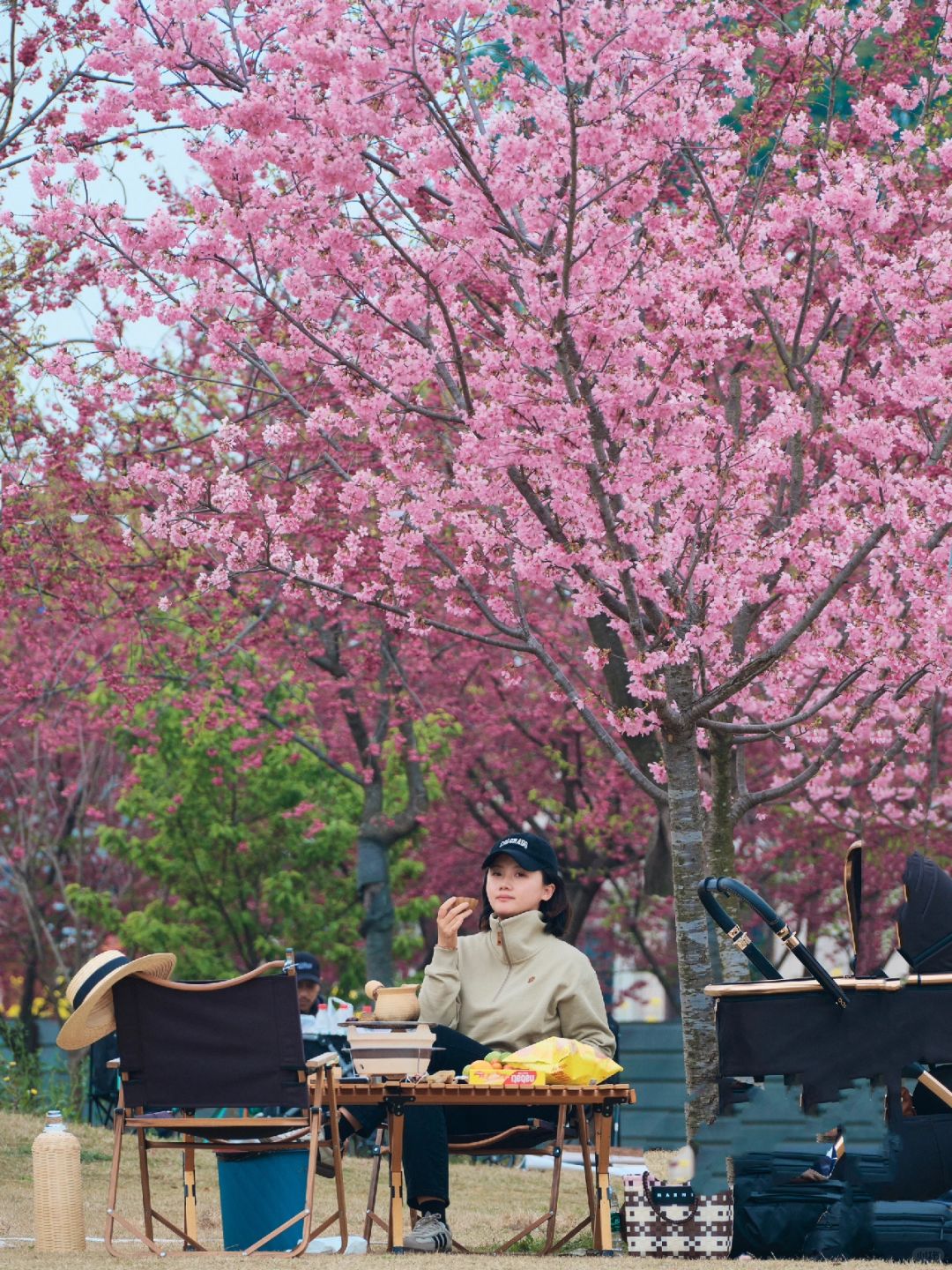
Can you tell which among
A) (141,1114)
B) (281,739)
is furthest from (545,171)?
(281,739)

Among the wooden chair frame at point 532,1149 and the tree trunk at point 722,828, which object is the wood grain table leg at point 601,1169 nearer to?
the wooden chair frame at point 532,1149

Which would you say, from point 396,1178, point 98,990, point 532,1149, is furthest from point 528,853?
point 98,990

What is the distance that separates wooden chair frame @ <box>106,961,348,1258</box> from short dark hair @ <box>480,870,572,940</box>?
0.93 metres

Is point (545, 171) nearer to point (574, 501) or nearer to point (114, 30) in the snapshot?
point (574, 501)

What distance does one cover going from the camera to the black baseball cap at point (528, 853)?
20.8 feet

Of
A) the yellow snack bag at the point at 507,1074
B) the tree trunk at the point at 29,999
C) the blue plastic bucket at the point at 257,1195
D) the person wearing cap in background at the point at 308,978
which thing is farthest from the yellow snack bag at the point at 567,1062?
the tree trunk at the point at 29,999

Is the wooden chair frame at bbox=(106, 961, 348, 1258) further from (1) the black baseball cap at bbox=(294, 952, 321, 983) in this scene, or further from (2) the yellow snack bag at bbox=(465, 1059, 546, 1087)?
(1) the black baseball cap at bbox=(294, 952, 321, 983)

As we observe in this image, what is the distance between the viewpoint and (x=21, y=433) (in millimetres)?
11695

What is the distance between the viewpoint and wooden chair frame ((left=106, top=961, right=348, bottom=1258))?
5488mm

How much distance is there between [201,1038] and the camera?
5.64 m

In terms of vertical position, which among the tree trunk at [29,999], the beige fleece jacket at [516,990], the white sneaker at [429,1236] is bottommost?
the tree trunk at [29,999]

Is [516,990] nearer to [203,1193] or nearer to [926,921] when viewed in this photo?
[926,921]

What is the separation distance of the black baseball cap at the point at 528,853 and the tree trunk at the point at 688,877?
1.77 m

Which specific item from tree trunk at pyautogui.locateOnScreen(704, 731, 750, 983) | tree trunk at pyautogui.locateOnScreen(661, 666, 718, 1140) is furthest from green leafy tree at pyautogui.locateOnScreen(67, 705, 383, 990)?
tree trunk at pyautogui.locateOnScreen(661, 666, 718, 1140)
